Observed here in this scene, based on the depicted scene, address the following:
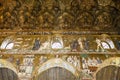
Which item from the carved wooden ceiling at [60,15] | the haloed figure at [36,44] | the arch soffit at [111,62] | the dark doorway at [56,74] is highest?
the carved wooden ceiling at [60,15]

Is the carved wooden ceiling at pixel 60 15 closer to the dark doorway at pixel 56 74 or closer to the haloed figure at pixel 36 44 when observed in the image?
the haloed figure at pixel 36 44

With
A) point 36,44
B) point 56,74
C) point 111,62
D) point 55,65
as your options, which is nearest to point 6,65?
point 36,44

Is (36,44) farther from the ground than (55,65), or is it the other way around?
(36,44)

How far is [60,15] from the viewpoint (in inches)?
509

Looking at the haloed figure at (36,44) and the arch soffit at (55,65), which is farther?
the haloed figure at (36,44)

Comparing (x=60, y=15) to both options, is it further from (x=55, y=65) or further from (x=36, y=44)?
(x=55, y=65)

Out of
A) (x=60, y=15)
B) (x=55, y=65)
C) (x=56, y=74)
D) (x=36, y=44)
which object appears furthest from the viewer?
(x=60, y=15)

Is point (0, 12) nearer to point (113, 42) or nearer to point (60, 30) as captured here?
point (60, 30)

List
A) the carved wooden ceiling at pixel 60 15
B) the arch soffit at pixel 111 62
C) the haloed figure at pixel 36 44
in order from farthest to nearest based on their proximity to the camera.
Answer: the carved wooden ceiling at pixel 60 15, the haloed figure at pixel 36 44, the arch soffit at pixel 111 62

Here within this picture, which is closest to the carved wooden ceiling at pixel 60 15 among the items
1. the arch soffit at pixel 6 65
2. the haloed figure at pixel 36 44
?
the haloed figure at pixel 36 44

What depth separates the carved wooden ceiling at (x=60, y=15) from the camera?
1284 cm

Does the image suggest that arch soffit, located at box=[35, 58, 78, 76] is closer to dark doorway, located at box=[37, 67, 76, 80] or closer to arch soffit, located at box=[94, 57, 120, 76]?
dark doorway, located at box=[37, 67, 76, 80]

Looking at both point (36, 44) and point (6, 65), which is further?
point (36, 44)

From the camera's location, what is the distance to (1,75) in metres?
11.7
